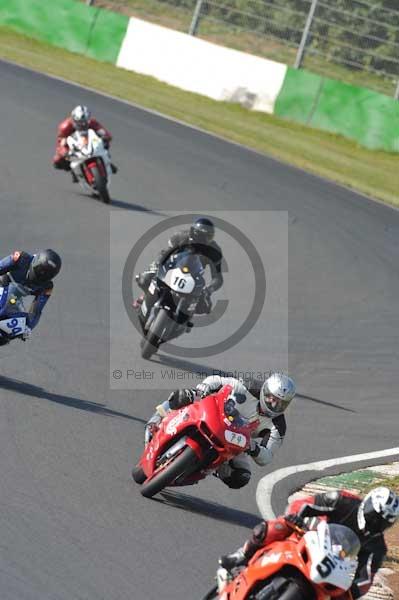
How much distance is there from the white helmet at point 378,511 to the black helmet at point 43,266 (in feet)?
16.5

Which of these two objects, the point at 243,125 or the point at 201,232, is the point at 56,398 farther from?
the point at 243,125

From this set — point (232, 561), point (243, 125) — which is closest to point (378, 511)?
point (232, 561)

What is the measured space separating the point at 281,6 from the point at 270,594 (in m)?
25.1

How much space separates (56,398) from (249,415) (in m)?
2.59

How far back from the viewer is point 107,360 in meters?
13.1

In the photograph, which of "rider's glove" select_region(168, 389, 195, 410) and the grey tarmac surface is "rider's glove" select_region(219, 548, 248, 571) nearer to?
the grey tarmac surface

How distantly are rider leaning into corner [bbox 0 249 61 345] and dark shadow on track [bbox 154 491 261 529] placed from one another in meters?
2.62

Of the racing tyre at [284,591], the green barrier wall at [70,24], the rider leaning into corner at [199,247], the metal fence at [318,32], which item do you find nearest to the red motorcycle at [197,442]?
the racing tyre at [284,591]

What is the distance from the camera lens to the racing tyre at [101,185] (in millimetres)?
19797

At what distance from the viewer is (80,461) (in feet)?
31.2

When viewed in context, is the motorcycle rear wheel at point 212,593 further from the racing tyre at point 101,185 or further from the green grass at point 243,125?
the green grass at point 243,125

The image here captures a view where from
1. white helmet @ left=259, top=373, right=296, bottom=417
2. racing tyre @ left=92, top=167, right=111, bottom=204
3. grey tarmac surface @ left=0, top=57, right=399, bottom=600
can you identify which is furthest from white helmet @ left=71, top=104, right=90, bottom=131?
white helmet @ left=259, top=373, right=296, bottom=417

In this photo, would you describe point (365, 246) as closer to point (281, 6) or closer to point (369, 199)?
point (369, 199)

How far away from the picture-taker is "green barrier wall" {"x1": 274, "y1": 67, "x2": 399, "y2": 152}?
27.8 metres
